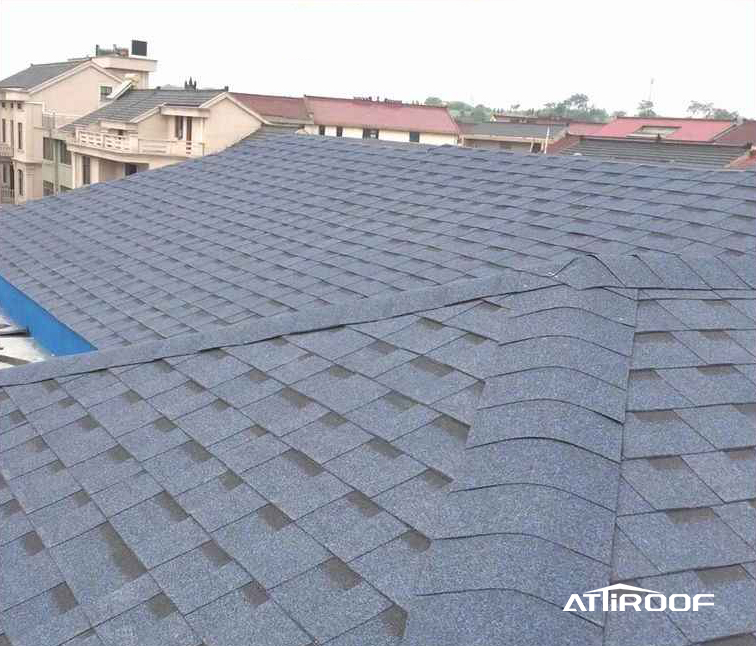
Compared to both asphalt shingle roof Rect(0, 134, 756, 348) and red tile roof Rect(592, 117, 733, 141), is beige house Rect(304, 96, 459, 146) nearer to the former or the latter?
red tile roof Rect(592, 117, 733, 141)

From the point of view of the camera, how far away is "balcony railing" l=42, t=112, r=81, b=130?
4694cm

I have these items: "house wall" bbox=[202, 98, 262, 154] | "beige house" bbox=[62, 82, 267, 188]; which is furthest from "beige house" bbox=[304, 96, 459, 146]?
"beige house" bbox=[62, 82, 267, 188]

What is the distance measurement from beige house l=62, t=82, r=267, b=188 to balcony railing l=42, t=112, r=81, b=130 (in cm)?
651

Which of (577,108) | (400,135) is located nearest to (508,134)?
(400,135)

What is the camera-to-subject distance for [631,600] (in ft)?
9.46

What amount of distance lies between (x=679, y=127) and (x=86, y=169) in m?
37.1

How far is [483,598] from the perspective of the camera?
112 inches

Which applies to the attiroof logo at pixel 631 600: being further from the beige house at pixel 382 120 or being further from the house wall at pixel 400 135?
the house wall at pixel 400 135

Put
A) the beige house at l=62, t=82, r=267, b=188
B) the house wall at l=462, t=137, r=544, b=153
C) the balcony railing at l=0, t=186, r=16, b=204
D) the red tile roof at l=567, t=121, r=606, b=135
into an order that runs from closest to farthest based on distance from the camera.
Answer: the beige house at l=62, t=82, r=267, b=188, the red tile roof at l=567, t=121, r=606, b=135, the balcony railing at l=0, t=186, r=16, b=204, the house wall at l=462, t=137, r=544, b=153

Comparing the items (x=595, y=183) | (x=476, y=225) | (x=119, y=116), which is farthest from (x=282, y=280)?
(x=119, y=116)

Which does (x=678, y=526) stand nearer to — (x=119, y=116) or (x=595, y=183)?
(x=595, y=183)

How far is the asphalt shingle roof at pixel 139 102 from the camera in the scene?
127ft

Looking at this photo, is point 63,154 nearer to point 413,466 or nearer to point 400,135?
point 400,135

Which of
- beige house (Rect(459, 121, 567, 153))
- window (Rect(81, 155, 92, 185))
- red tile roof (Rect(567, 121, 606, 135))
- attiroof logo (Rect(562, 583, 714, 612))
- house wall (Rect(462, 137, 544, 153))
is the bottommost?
window (Rect(81, 155, 92, 185))
